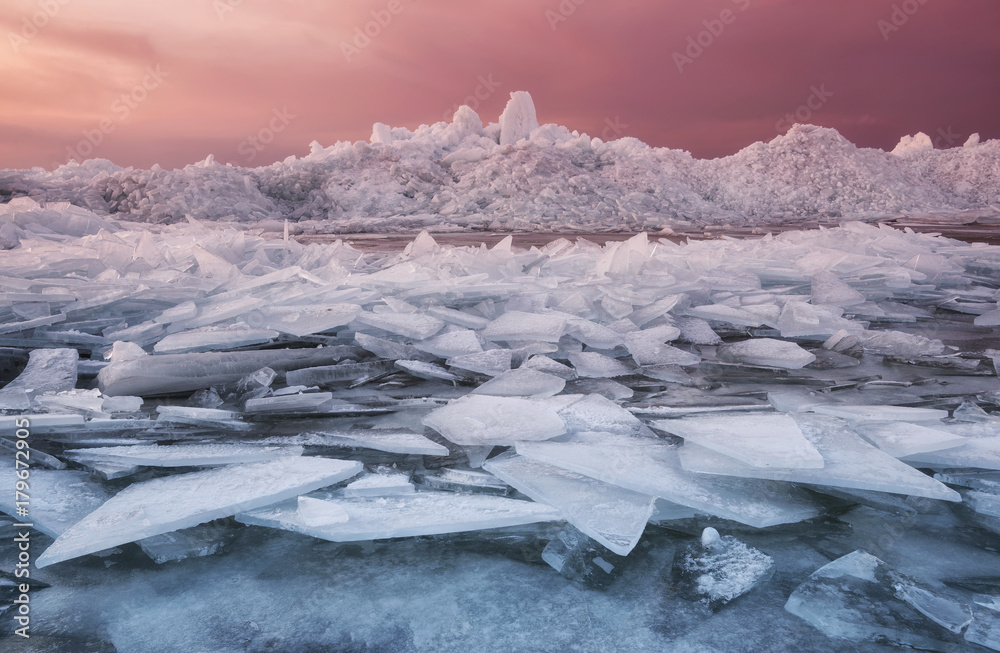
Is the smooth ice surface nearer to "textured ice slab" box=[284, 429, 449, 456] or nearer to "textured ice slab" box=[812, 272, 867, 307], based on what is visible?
"textured ice slab" box=[284, 429, 449, 456]

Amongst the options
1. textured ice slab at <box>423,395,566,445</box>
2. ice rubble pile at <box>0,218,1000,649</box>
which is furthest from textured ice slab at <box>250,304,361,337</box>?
textured ice slab at <box>423,395,566,445</box>

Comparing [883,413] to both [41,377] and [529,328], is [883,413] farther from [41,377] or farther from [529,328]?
[41,377]

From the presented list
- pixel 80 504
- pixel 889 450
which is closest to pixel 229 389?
pixel 80 504

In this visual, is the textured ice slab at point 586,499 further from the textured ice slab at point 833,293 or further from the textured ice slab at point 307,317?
the textured ice slab at point 833,293

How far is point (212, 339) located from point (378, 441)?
1068 millimetres

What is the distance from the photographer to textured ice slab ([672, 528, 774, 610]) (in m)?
0.85

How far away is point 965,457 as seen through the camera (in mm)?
1187

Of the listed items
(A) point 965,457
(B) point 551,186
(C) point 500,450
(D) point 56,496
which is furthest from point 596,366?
(B) point 551,186

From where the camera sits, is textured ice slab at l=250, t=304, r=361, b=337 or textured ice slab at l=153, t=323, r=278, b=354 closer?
textured ice slab at l=153, t=323, r=278, b=354

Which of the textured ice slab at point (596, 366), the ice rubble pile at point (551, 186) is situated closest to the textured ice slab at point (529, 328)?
the textured ice slab at point (596, 366)

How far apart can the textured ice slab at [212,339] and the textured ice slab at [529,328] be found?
32.9 inches

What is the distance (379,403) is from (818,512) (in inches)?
45.5

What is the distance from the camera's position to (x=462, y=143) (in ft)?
71.2

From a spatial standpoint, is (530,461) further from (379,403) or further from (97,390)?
(97,390)
